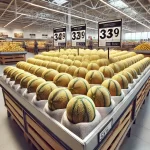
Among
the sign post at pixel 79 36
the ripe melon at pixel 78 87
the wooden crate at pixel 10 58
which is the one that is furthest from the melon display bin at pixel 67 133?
the wooden crate at pixel 10 58

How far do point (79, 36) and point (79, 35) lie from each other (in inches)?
0.8

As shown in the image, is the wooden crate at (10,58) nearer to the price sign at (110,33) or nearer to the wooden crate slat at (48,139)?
the price sign at (110,33)

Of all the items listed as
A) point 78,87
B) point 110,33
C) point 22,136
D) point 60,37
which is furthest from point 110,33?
point 22,136

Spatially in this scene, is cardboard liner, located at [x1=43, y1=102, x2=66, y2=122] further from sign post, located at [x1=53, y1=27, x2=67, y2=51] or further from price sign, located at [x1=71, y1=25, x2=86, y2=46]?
sign post, located at [x1=53, y1=27, x2=67, y2=51]

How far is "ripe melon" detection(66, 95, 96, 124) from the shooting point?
1028mm

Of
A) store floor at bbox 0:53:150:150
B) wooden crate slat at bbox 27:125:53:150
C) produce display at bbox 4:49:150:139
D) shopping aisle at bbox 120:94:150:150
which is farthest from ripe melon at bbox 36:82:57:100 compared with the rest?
shopping aisle at bbox 120:94:150:150

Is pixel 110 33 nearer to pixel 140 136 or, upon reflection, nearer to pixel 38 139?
pixel 140 136

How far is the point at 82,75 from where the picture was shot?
5.86 feet

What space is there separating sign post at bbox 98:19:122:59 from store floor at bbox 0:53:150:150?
1.40 meters

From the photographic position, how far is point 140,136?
2133mm

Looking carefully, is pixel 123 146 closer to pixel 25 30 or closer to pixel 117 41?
pixel 117 41

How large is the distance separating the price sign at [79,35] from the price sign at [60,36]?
0.85 feet

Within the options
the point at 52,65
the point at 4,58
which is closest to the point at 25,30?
the point at 4,58

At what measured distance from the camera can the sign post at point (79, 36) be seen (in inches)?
120
